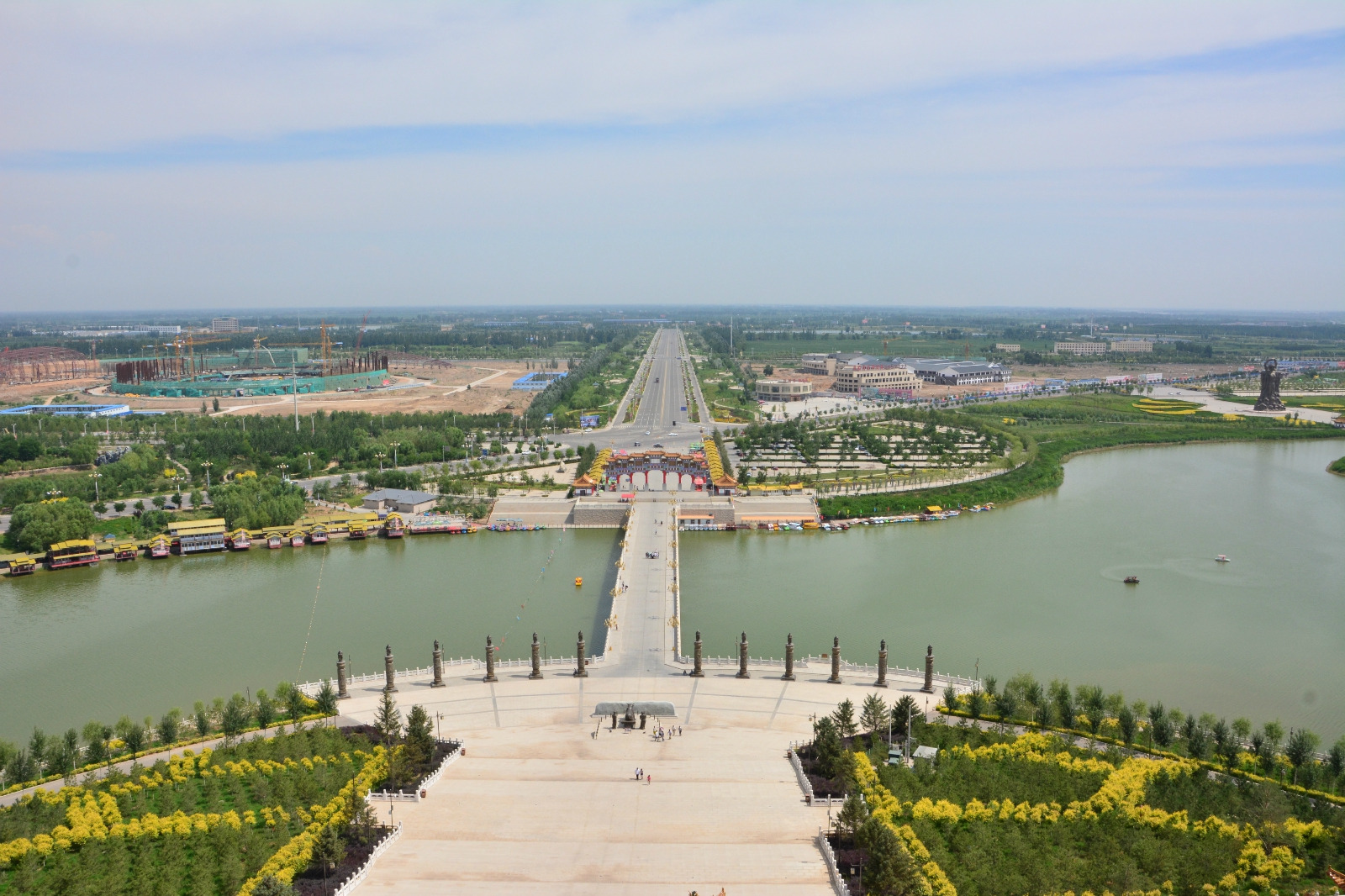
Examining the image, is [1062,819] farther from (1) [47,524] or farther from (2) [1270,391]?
(2) [1270,391]

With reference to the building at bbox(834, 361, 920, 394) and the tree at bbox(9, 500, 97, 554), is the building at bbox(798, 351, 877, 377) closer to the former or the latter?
the building at bbox(834, 361, 920, 394)

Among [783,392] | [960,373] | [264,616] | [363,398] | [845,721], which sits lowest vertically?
[264,616]

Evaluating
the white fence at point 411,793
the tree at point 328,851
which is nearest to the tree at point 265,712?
the white fence at point 411,793

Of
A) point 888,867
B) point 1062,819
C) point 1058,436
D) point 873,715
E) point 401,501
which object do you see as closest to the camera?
point 888,867

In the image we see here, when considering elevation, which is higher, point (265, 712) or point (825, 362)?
point (825, 362)

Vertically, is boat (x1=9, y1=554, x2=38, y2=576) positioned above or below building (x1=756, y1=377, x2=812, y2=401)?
below

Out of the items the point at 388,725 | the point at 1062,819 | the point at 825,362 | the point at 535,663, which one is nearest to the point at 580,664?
the point at 535,663

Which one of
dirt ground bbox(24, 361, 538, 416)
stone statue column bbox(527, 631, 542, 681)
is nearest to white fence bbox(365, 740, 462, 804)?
stone statue column bbox(527, 631, 542, 681)
